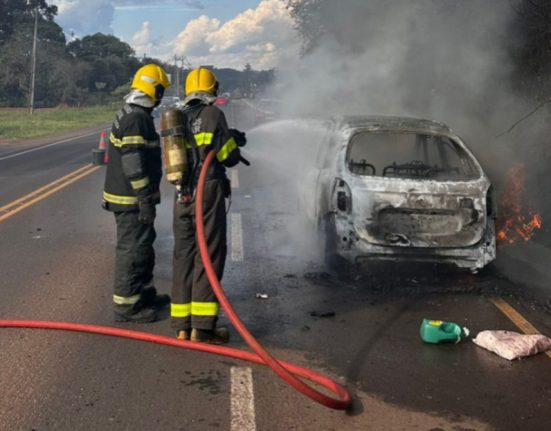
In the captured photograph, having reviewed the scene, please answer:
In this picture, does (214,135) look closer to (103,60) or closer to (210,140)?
(210,140)

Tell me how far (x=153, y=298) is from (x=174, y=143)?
1.45m

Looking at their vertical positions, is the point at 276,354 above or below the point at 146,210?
below

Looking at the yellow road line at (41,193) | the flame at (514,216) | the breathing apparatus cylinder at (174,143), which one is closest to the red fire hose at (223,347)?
the breathing apparatus cylinder at (174,143)

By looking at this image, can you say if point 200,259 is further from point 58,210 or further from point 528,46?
point 528,46

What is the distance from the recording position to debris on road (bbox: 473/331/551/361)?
4422 mm

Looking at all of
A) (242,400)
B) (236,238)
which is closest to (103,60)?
(236,238)

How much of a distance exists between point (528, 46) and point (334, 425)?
25.8ft

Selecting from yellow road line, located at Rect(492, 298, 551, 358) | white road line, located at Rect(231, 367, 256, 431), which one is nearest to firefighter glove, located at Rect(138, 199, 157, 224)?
white road line, located at Rect(231, 367, 256, 431)

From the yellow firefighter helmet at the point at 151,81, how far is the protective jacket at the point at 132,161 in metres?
0.13

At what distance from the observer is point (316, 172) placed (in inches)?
277

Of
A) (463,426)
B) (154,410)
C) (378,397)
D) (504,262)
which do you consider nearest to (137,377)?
(154,410)

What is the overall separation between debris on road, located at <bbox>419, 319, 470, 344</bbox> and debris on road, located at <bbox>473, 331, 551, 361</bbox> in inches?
6.0

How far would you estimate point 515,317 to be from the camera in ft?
17.3

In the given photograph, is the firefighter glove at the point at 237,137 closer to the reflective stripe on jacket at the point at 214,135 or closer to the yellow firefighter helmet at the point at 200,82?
the reflective stripe on jacket at the point at 214,135
